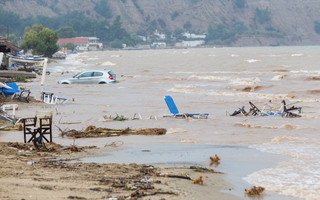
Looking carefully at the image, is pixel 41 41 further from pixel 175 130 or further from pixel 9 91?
pixel 175 130

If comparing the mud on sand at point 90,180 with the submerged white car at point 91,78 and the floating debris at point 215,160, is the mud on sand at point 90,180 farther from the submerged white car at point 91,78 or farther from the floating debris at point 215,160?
the submerged white car at point 91,78

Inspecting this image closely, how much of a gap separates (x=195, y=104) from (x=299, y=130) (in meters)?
9.13

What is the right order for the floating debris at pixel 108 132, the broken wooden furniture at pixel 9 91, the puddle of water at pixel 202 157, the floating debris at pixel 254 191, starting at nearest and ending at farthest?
1. the floating debris at pixel 254 191
2. the puddle of water at pixel 202 157
3. the floating debris at pixel 108 132
4. the broken wooden furniture at pixel 9 91

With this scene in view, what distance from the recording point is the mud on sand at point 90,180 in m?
7.65

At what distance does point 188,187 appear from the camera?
8.66 m

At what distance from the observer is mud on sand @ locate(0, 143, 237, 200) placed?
25.1 ft

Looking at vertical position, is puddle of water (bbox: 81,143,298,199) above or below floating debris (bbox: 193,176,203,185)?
above

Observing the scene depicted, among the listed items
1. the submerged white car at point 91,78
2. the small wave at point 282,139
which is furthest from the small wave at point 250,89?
the small wave at point 282,139

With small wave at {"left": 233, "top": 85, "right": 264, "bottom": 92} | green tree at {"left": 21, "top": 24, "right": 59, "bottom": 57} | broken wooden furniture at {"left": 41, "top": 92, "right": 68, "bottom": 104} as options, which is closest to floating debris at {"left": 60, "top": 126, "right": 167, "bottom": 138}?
broken wooden furniture at {"left": 41, "top": 92, "right": 68, "bottom": 104}

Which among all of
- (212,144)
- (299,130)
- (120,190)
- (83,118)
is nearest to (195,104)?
(83,118)

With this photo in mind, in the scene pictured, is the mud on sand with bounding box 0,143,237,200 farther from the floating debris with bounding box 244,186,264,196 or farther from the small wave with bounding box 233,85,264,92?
the small wave with bounding box 233,85,264,92

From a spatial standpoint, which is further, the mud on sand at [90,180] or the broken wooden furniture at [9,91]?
the broken wooden furniture at [9,91]

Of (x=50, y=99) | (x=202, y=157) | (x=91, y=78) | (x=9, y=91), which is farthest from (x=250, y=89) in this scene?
(x=202, y=157)

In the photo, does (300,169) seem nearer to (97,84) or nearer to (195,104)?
(195,104)
